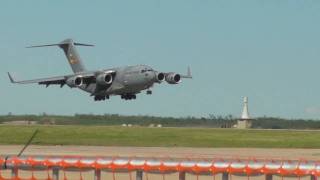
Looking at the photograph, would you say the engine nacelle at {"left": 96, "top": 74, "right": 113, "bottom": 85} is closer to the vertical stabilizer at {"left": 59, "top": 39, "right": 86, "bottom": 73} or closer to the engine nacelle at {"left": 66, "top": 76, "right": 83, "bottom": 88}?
the engine nacelle at {"left": 66, "top": 76, "right": 83, "bottom": 88}

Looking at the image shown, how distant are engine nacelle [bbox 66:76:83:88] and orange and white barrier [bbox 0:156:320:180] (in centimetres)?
6441

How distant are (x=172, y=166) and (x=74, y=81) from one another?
2589 inches

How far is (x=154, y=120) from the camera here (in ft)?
448

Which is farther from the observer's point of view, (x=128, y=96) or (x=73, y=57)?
(x=73, y=57)

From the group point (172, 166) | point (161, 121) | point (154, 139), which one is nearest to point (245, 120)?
point (161, 121)

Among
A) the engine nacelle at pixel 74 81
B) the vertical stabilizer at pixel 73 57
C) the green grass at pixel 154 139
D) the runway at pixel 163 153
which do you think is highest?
the vertical stabilizer at pixel 73 57

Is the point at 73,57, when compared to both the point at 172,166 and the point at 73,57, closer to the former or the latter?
the point at 73,57

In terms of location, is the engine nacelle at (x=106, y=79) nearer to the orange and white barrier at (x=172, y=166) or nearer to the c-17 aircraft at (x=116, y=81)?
the c-17 aircraft at (x=116, y=81)

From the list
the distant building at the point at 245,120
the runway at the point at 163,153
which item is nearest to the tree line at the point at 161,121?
the distant building at the point at 245,120

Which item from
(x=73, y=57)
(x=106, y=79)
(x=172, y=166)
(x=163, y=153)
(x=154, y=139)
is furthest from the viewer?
(x=73, y=57)

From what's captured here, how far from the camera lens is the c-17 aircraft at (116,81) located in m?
74.6

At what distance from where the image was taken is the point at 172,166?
45.6 ft

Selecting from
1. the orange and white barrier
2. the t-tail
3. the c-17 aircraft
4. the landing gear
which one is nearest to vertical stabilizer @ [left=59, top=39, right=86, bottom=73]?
the t-tail

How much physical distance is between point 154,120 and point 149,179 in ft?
382
